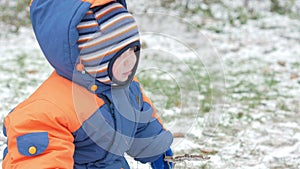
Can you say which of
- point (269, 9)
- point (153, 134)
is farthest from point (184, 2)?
point (153, 134)

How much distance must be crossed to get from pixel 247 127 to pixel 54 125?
217cm

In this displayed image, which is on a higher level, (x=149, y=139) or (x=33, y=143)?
(x=33, y=143)

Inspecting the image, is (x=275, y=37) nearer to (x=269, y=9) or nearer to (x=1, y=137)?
(x=269, y=9)

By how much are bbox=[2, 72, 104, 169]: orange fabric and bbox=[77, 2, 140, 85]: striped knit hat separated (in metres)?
0.11

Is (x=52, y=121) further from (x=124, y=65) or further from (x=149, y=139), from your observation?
(x=149, y=139)

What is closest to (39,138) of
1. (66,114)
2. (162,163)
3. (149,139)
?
(66,114)

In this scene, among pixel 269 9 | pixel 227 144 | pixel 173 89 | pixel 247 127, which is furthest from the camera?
pixel 269 9

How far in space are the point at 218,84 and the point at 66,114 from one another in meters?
2.38

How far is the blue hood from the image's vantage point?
200 centimetres

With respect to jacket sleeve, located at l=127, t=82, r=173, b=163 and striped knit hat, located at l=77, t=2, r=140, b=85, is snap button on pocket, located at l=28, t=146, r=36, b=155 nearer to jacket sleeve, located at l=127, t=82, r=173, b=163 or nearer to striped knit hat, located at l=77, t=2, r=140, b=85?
striped knit hat, located at l=77, t=2, r=140, b=85

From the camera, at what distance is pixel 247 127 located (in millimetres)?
3947

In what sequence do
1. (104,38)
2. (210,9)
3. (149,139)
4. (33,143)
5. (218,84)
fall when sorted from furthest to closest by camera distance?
1. (210,9)
2. (218,84)
3. (149,139)
4. (104,38)
5. (33,143)

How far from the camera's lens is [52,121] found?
2018 millimetres

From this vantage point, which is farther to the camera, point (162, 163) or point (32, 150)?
point (162, 163)
